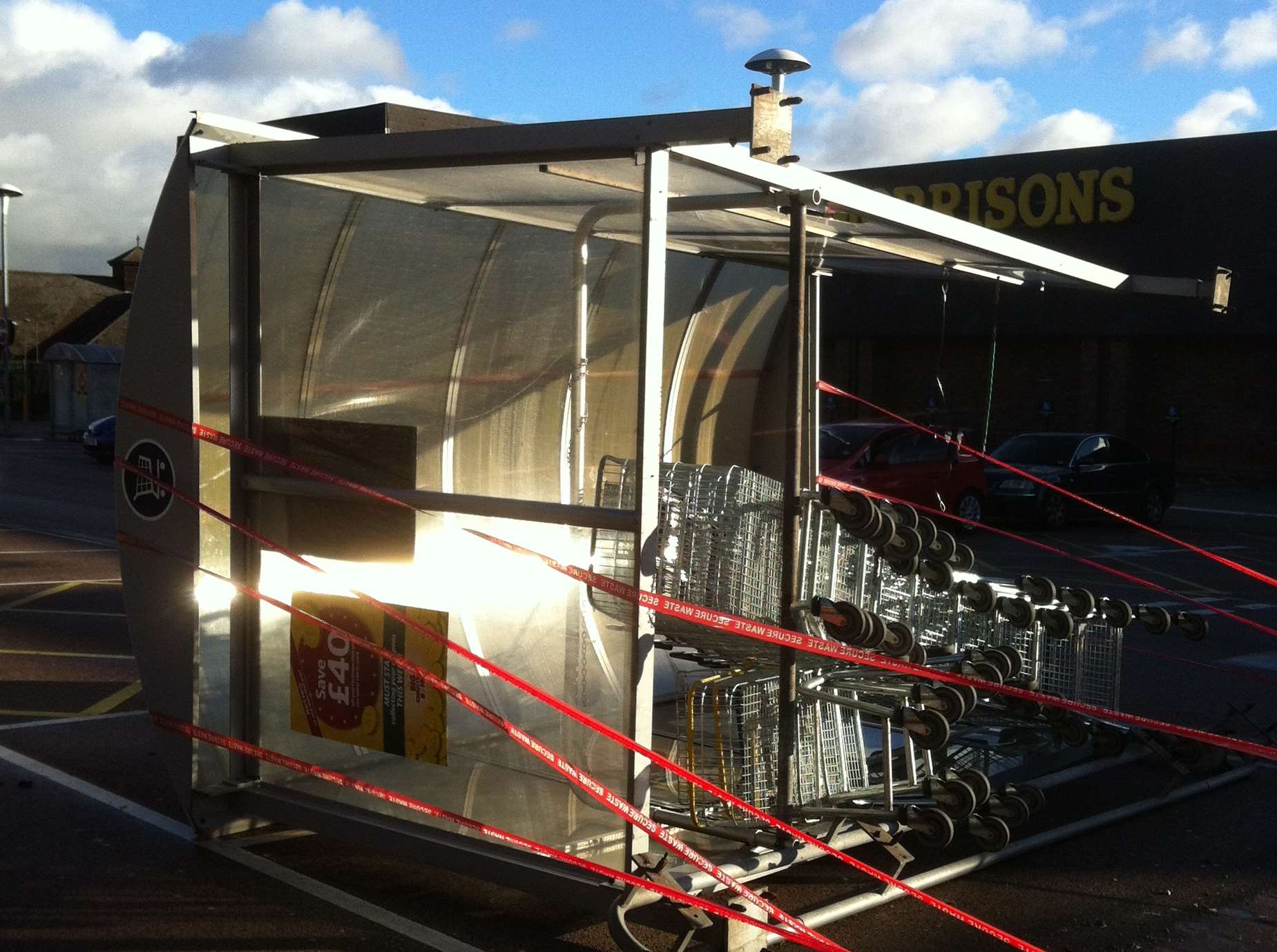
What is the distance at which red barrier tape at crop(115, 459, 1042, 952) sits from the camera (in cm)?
460

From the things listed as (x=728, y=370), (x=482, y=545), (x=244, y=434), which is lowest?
(x=482, y=545)

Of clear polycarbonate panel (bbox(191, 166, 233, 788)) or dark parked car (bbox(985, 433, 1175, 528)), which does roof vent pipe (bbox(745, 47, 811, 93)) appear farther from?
dark parked car (bbox(985, 433, 1175, 528))

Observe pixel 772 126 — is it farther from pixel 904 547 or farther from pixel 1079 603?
pixel 1079 603

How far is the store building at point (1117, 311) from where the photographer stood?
28.7 m

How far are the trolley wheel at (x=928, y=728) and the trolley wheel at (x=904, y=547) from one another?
743 millimetres

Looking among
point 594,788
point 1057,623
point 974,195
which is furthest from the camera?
point 974,195

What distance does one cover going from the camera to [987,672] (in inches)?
213

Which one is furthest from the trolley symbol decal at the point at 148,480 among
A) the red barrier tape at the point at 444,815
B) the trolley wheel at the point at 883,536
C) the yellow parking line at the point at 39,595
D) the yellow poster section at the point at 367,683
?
the yellow parking line at the point at 39,595

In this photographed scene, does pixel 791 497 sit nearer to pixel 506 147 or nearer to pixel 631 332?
pixel 506 147

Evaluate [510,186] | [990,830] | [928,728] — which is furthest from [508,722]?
[510,186]

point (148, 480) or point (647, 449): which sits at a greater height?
point (647, 449)

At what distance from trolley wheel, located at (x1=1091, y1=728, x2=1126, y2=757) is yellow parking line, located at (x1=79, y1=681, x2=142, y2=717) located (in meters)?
4.93

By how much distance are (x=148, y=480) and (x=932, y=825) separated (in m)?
3.23

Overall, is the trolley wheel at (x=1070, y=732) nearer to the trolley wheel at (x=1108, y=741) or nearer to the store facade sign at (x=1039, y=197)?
the trolley wheel at (x=1108, y=741)
